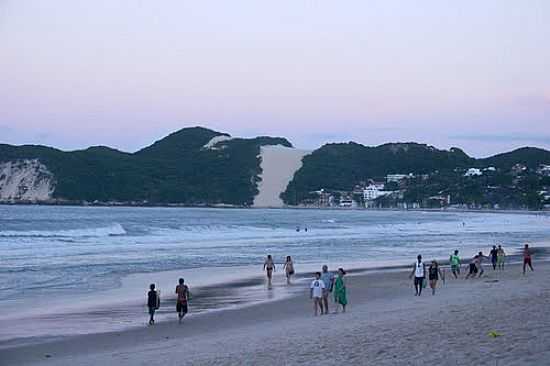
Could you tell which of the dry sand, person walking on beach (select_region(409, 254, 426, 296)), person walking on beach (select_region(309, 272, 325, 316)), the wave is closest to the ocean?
the wave

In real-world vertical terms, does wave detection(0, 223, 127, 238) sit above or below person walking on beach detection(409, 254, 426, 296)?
above

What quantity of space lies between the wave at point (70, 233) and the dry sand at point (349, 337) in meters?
36.4

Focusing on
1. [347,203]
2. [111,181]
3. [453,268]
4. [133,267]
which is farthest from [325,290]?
[347,203]

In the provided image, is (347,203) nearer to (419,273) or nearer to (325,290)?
(419,273)

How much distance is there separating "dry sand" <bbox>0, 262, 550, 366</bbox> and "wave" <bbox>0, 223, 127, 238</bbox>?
119ft

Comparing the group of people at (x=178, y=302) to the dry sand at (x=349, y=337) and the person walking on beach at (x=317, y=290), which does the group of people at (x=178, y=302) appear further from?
the person walking on beach at (x=317, y=290)

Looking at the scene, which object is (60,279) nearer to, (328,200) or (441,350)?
(441,350)

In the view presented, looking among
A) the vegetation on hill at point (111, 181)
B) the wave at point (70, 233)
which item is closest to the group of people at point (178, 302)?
the wave at point (70, 233)

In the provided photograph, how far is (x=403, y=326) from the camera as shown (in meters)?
14.0

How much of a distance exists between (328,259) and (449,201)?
5915 inches

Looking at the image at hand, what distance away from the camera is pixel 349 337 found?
1328 centimetres

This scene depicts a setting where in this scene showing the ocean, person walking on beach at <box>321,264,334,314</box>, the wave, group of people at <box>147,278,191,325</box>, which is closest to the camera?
group of people at <box>147,278,191,325</box>

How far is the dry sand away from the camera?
36.5 feet

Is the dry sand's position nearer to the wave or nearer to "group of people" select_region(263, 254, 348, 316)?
"group of people" select_region(263, 254, 348, 316)
